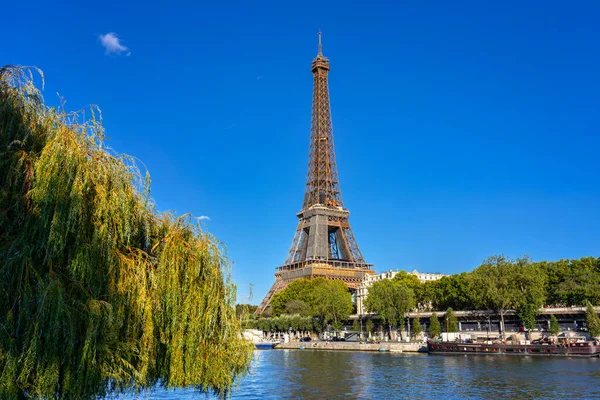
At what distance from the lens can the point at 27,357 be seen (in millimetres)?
10352

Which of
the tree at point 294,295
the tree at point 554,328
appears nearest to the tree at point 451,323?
the tree at point 554,328

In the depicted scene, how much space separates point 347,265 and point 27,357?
325ft

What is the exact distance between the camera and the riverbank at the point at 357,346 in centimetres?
6744

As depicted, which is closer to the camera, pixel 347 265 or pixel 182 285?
pixel 182 285

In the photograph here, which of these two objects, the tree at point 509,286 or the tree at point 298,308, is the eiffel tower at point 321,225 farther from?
the tree at point 509,286

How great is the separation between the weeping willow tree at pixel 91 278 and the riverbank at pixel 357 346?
5618 cm

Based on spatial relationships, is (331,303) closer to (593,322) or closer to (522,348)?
(522,348)

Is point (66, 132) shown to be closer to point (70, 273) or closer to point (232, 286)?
point (70, 273)

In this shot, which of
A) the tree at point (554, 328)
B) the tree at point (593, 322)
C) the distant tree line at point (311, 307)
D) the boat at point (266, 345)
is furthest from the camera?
the distant tree line at point (311, 307)

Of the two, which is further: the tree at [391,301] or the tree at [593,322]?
the tree at [391,301]

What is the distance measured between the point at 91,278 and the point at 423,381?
28269mm

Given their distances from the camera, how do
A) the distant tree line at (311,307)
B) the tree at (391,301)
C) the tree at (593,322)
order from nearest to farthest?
the tree at (593,322) → the tree at (391,301) → the distant tree line at (311,307)

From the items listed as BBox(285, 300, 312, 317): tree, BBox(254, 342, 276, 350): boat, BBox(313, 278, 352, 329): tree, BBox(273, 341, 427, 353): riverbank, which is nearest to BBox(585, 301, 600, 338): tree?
BBox(273, 341, 427, 353): riverbank

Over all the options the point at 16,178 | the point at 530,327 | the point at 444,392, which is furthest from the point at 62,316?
the point at 530,327
